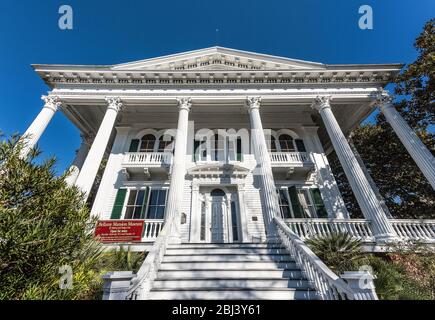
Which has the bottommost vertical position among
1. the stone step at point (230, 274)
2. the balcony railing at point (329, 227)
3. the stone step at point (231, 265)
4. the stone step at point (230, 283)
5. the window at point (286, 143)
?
the stone step at point (230, 283)

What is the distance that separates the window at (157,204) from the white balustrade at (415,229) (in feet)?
31.7

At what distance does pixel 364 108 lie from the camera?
10719 millimetres

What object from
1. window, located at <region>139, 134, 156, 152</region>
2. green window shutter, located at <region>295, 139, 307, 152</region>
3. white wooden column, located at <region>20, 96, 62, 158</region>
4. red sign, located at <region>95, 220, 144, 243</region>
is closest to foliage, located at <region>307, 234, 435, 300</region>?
red sign, located at <region>95, 220, 144, 243</region>

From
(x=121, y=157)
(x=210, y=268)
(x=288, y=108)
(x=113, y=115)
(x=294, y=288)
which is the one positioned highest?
(x=288, y=108)

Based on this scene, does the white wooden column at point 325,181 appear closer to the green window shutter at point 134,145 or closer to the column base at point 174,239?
the column base at point 174,239

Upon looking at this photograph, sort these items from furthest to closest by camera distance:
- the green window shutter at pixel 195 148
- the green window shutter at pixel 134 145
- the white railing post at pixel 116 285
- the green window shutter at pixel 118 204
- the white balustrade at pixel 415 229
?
the green window shutter at pixel 134 145 < the green window shutter at pixel 195 148 < the green window shutter at pixel 118 204 < the white balustrade at pixel 415 229 < the white railing post at pixel 116 285

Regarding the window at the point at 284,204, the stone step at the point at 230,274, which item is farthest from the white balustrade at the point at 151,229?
the window at the point at 284,204

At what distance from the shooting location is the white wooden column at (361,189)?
261 inches

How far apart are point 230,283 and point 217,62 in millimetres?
11911

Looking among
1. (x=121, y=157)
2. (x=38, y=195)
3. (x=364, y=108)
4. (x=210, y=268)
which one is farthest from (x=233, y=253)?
(x=364, y=108)

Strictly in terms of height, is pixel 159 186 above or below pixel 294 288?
above

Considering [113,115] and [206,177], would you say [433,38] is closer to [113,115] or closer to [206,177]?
[206,177]

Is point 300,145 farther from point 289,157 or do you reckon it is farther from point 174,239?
point 174,239

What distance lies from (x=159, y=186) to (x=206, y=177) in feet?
8.66
